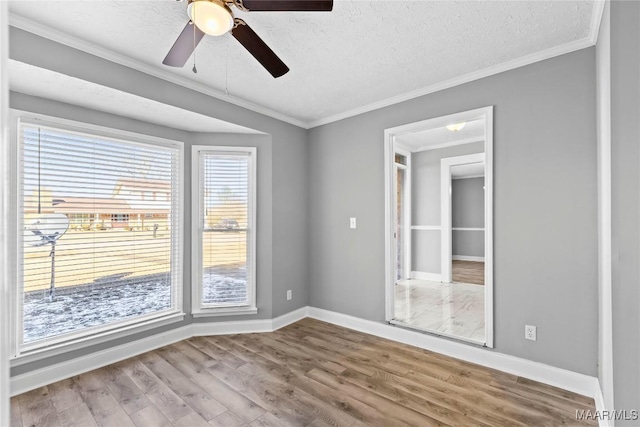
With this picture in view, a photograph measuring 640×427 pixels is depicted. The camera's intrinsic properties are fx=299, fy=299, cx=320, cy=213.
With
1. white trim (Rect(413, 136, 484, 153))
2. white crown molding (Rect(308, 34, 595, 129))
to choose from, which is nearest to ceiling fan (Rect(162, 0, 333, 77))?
white crown molding (Rect(308, 34, 595, 129))

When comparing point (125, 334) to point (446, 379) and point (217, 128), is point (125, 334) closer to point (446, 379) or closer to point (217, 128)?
point (217, 128)

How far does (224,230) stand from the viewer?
349 centimetres

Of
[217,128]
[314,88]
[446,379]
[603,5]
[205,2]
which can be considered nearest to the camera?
[205,2]

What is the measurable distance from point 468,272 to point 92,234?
662 cm

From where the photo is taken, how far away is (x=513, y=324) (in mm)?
2477

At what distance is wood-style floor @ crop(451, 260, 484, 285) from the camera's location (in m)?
5.73

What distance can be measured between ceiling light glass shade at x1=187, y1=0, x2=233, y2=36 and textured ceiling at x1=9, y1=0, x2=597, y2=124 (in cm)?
35

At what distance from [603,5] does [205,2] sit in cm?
226

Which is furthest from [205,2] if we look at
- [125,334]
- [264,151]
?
[125,334]

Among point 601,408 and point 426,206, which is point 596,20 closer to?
point 601,408

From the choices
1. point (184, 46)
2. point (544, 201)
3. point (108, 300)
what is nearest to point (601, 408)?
point (544, 201)

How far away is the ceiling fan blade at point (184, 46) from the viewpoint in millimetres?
1646

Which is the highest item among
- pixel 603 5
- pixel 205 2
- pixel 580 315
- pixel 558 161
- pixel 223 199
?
pixel 603 5

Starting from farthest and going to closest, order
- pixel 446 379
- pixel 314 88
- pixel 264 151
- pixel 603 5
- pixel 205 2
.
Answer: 1. pixel 264 151
2. pixel 314 88
3. pixel 446 379
4. pixel 603 5
5. pixel 205 2
